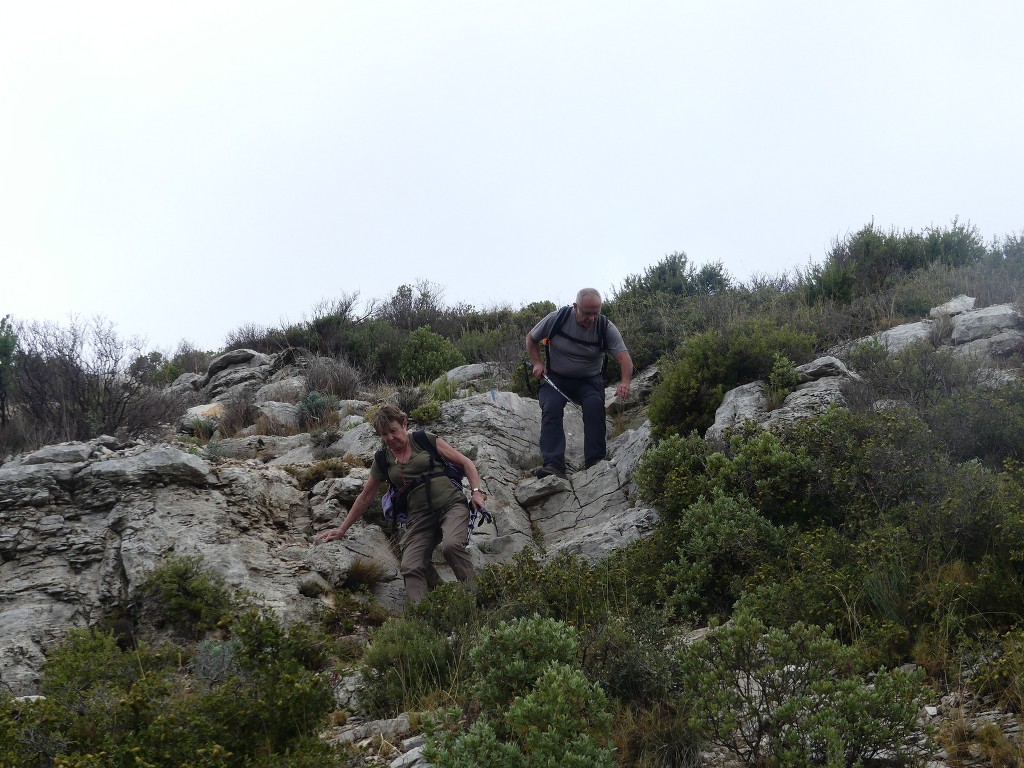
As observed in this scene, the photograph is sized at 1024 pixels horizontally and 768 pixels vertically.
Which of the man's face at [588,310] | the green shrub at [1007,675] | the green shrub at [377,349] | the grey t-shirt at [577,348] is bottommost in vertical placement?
the green shrub at [1007,675]

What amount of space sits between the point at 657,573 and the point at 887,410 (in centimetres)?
248

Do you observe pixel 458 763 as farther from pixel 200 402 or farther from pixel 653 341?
pixel 200 402

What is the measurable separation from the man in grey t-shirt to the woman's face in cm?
254

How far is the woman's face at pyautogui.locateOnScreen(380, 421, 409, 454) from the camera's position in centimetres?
671

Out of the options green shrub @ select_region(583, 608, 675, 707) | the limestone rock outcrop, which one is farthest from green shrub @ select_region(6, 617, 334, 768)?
the limestone rock outcrop

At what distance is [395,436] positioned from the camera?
22.1ft

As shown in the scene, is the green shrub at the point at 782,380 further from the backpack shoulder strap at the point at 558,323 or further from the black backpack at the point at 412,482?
the black backpack at the point at 412,482

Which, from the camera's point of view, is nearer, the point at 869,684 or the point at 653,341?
the point at 869,684

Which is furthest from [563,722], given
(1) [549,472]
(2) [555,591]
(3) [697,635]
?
(1) [549,472]

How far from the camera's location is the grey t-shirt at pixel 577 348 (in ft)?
29.7

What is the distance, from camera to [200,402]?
15492mm

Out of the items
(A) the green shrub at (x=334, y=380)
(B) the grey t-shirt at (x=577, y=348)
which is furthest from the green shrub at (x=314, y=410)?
(B) the grey t-shirt at (x=577, y=348)

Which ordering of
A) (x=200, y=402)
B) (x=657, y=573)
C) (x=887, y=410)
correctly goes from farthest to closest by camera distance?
(x=200, y=402) < (x=887, y=410) < (x=657, y=573)

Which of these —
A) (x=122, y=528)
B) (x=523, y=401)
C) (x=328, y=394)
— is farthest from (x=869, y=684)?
(x=328, y=394)
